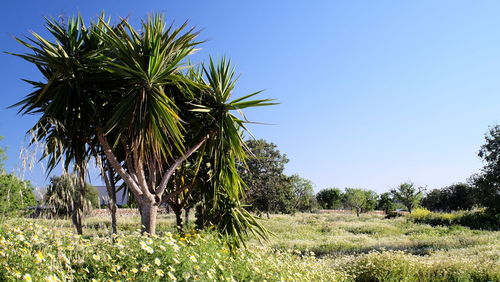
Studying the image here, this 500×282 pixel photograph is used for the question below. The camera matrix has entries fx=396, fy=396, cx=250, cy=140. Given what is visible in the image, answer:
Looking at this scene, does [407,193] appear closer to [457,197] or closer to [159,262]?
[457,197]

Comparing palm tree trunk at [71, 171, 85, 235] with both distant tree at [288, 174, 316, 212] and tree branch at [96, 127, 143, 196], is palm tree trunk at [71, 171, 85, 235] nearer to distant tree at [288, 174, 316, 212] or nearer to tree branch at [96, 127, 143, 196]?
tree branch at [96, 127, 143, 196]

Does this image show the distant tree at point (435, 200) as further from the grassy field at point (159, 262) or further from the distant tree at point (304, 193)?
the grassy field at point (159, 262)

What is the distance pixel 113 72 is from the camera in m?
6.75

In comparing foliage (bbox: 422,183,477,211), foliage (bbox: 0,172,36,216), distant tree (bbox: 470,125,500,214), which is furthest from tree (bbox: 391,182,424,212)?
foliage (bbox: 0,172,36,216)

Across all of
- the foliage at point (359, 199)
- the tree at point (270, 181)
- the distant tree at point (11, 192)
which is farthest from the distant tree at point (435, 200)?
the distant tree at point (11, 192)

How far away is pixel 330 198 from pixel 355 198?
15.6 ft

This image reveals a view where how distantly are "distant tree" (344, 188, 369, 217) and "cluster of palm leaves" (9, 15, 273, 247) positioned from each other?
6058 cm

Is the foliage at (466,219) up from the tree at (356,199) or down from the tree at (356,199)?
down

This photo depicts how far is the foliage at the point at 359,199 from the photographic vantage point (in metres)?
65.6

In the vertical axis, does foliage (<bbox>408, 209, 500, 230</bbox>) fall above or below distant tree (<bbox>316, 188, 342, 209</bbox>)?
below

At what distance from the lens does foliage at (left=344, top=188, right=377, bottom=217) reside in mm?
65625

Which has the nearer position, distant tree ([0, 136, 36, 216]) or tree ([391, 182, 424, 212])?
distant tree ([0, 136, 36, 216])

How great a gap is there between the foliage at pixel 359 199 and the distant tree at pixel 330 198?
1.89 m

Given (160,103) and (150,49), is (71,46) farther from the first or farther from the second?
(160,103)
